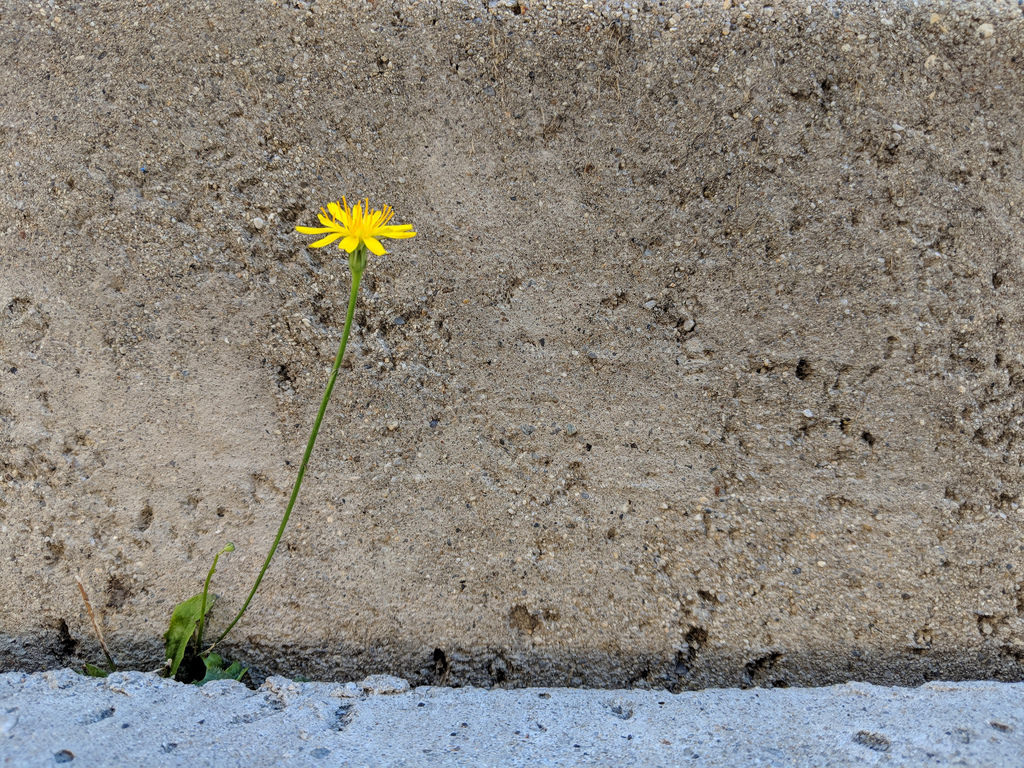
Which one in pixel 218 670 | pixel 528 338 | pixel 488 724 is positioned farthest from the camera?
pixel 528 338

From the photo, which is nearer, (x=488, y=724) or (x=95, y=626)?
(x=488, y=724)

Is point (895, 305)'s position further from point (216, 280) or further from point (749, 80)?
point (216, 280)

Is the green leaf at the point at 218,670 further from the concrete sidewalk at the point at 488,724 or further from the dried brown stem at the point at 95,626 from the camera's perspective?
the dried brown stem at the point at 95,626

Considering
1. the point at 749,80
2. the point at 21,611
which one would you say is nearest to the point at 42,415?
the point at 21,611

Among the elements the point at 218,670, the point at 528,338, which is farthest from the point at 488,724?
the point at 528,338

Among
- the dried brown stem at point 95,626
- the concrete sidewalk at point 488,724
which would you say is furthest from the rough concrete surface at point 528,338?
the concrete sidewalk at point 488,724

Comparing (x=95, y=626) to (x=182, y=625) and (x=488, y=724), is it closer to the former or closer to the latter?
(x=182, y=625)
